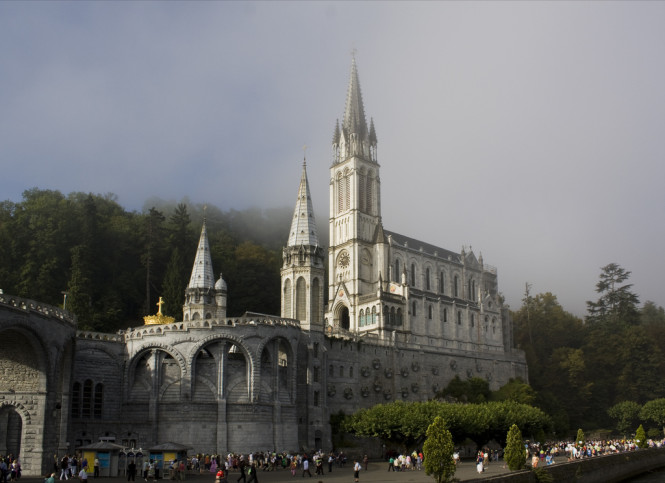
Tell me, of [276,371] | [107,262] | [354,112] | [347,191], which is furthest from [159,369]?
[354,112]

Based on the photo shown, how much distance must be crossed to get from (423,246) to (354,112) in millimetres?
19411

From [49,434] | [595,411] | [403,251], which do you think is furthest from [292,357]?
[595,411]

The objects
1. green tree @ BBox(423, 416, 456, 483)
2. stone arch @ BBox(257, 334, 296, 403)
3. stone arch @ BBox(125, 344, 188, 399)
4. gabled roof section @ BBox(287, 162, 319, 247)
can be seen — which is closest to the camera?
green tree @ BBox(423, 416, 456, 483)

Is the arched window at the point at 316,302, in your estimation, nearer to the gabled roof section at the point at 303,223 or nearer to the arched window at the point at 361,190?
the gabled roof section at the point at 303,223

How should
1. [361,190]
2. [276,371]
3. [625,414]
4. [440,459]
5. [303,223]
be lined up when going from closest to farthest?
1. [440,459]
2. [276,371]
3. [303,223]
4. [625,414]
5. [361,190]

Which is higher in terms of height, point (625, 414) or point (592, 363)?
point (592, 363)

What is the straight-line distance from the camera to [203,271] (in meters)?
65.1

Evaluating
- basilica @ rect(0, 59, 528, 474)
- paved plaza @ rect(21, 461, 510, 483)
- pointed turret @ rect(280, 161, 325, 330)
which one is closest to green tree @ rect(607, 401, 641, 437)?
basilica @ rect(0, 59, 528, 474)

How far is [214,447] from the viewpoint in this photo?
4750cm

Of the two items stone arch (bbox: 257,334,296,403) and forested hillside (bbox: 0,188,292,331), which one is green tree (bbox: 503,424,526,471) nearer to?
stone arch (bbox: 257,334,296,403)

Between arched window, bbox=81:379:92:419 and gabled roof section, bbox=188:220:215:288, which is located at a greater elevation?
gabled roof section, bbox=188:220:215:288

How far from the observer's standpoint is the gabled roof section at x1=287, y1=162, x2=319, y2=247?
190 feet

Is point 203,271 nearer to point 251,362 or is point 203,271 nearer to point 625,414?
point 251,362

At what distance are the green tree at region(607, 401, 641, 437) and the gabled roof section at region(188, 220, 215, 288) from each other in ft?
160
